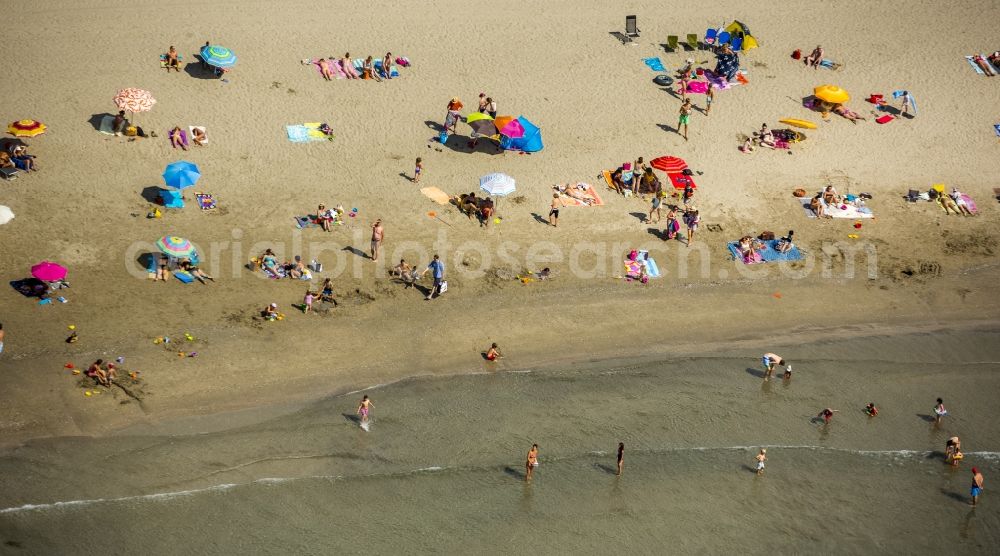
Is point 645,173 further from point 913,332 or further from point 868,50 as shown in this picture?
point 868,50

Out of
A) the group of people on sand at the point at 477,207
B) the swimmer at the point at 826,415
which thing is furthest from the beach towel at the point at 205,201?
the swimmer at the point at 826,415

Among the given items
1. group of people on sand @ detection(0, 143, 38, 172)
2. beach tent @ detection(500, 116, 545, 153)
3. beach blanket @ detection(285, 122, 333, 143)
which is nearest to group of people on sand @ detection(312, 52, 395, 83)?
beach blanket @ detection(285, 122, 333, 143)

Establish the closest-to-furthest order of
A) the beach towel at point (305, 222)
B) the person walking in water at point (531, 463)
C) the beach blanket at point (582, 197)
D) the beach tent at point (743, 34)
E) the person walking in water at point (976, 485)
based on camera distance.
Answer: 1. the person walking in water at point (531, 463)
2. the person walking in water at point (976, 485)
3. the beach towel at point (305, 222)
4. the beach blanket at point (582, 197)
5. the beach tent at point (743, 34)

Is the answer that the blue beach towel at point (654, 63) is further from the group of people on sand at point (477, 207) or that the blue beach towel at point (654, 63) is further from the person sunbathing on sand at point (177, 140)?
the person sunbathing on sand at point (177, 140)

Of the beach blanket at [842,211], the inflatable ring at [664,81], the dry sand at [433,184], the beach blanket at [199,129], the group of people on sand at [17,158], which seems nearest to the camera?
the dry sand at [433,184]

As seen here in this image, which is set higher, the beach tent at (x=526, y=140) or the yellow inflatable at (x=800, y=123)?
the yellow inflatable at (x=800, y=123)

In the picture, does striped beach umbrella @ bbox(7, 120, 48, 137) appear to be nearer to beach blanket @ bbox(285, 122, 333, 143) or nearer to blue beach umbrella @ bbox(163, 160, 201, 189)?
blue beach umbrella @ bbox(163, 160, 201, 189)

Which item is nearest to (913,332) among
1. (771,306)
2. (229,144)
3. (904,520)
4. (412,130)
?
(771,306)
